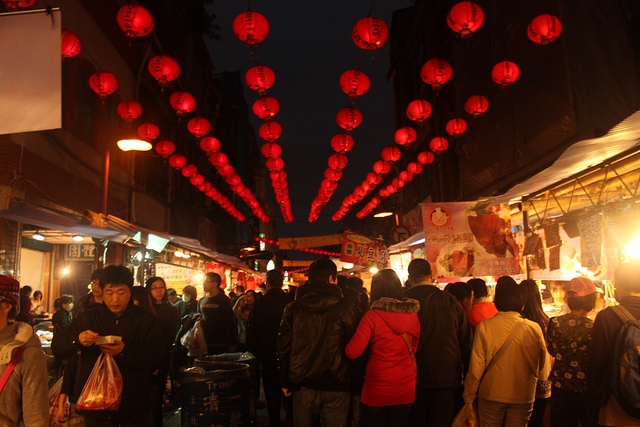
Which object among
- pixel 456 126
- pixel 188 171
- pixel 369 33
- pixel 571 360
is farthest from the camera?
pixel 188 171

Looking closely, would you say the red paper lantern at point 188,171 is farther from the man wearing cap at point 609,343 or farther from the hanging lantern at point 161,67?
the man wearing cap at point 609,343

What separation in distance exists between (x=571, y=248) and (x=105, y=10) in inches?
595

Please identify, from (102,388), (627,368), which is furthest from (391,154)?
(102,388)

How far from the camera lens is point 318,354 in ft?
15.3

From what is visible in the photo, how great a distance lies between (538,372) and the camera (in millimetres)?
4891

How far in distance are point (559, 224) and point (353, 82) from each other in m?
5.29

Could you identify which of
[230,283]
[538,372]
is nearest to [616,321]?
[538,372]

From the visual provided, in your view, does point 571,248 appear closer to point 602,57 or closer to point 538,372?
point 538,372

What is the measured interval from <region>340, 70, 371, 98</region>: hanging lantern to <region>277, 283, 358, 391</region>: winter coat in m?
6.82

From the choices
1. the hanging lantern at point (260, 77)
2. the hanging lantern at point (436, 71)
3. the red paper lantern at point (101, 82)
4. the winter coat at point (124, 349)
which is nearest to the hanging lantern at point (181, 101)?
the red paper lantern at point (101, 82)

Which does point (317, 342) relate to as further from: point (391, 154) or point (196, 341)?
point (391, 154)

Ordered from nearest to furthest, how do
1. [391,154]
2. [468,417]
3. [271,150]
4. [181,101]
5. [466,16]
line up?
[468,417] → [466,16] → [181,101] → [271,150] → [391,154]

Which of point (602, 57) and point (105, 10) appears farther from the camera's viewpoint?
point (105, 10)

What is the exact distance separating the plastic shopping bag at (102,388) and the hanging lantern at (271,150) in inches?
459
